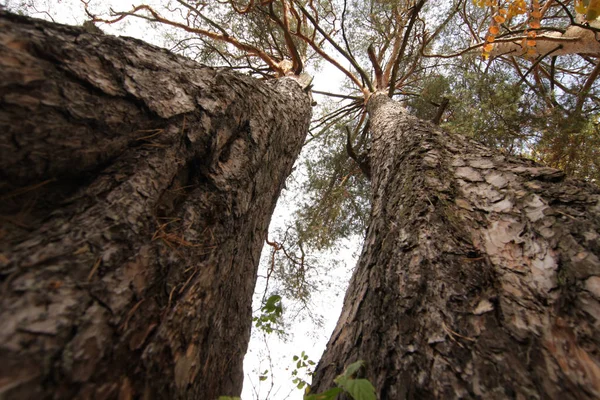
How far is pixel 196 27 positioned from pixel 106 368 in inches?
232

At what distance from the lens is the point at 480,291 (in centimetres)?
84

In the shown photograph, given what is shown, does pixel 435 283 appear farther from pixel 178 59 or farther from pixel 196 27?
pixel 196 27

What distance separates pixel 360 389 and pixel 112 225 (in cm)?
72

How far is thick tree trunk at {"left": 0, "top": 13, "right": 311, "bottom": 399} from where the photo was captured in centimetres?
59

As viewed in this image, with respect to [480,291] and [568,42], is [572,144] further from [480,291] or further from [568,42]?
[480,291]

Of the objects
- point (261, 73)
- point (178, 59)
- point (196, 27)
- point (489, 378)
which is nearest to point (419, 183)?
point (489, 378)

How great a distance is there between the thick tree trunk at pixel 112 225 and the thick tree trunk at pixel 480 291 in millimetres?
508

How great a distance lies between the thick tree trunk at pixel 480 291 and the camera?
655 mm

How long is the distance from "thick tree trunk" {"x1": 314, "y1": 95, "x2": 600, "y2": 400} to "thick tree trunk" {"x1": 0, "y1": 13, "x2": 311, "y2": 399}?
508mm

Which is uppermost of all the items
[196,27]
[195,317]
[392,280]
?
[196,27]

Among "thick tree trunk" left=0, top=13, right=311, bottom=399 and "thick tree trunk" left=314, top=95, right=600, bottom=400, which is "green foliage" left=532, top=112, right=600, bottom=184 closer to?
"thick tree trunk" left=314, top=95, right=600, bottom=400

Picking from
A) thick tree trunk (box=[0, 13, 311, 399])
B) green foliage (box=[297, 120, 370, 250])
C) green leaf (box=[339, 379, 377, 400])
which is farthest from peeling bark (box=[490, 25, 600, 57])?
green leaf (box=[339, 379, 377, 400])

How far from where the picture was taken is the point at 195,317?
2.92 ft

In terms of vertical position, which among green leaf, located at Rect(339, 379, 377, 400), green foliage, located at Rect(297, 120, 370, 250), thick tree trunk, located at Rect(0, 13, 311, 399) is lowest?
green leaf, located at Rect(339, 379, 377, 400)
